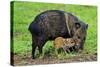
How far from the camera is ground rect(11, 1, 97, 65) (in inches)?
89.0

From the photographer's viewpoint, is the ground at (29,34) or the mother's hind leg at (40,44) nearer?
the ground at (29,34)

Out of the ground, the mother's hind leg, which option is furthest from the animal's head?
the mother's hind leg

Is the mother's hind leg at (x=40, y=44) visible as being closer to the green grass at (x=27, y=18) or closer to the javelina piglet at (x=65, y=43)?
the green grass at (x=27, y=18)

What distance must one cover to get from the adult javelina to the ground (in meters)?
0.05

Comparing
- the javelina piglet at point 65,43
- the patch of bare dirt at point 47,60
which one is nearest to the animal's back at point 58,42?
the javelina piglet at point 65,43

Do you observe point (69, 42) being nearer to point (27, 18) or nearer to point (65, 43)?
point (65, 43)

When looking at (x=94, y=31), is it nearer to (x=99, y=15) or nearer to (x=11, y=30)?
(x=99, y=15)

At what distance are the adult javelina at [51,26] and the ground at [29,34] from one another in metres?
0.05

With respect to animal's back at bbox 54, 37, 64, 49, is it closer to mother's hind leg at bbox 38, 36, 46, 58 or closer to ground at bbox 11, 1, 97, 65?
ground at bbox 11, 1, 97, 65

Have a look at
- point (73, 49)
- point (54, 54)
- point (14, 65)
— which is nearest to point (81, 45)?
point (73, 49)

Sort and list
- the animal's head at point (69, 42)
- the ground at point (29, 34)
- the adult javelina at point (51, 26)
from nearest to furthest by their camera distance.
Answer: the ground at point (29, 34), the adult javelina at point (51, 26), the animal's head at point (69, 42)

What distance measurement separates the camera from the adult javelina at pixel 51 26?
2.37 m

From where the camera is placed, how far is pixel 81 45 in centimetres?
259

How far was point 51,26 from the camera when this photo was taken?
2.43 metres
